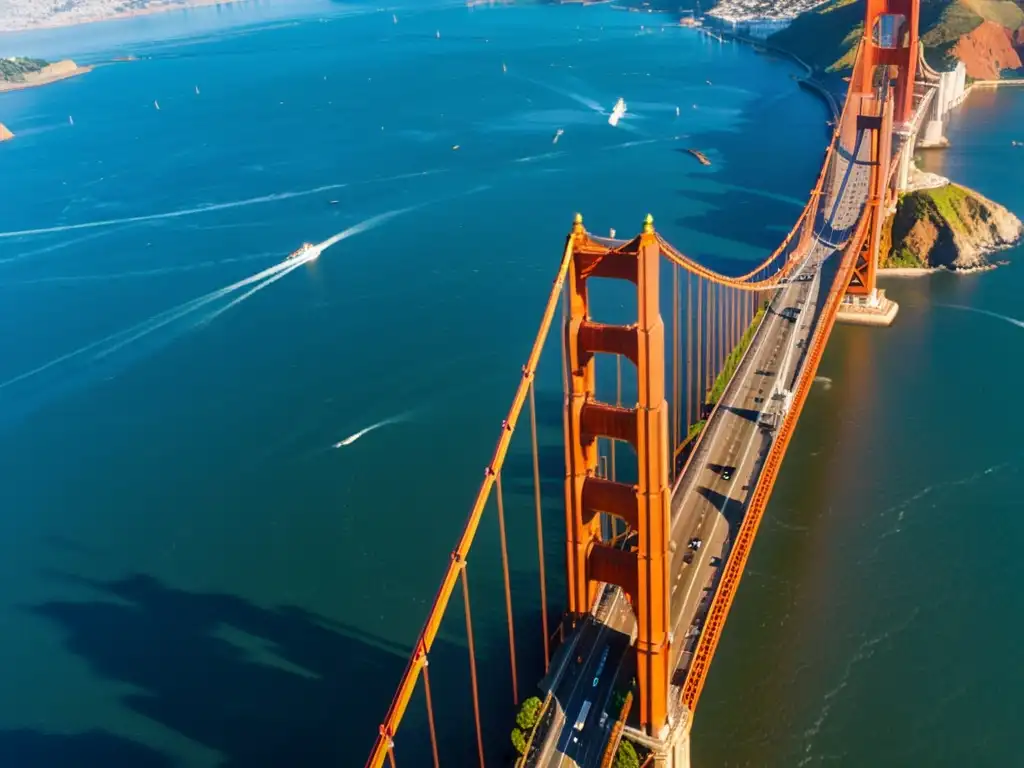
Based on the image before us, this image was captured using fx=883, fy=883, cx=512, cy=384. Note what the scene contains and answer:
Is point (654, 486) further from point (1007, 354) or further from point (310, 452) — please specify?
point (1007, 354)

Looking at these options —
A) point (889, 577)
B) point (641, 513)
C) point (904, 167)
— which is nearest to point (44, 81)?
point (904, 167)

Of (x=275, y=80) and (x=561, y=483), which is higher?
(x=275, y=80)

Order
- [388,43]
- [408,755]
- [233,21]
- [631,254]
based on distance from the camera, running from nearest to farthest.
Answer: [631,254], [408,755], [388,43], [233,21]

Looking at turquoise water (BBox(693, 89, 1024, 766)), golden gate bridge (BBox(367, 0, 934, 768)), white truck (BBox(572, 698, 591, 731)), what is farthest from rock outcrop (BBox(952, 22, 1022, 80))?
white truck (BBox(572, 698, 591, 731))

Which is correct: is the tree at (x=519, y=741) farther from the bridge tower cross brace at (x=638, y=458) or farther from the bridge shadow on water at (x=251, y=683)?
the bridge shadow on water at (x=251, y=683)

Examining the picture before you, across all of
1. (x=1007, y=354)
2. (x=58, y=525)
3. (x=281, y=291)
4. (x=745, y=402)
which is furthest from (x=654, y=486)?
(x=281, y=291)

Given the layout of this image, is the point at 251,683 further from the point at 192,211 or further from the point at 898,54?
the point at 898,54
